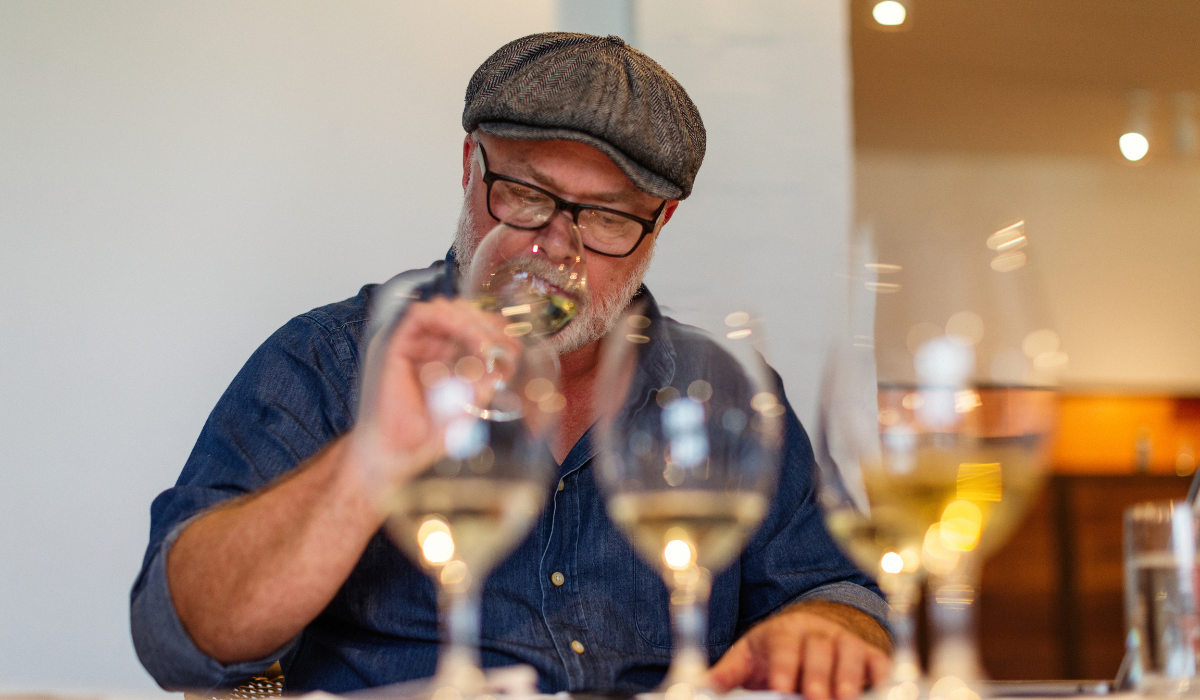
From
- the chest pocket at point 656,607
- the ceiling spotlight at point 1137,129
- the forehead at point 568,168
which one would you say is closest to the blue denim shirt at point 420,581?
the chest pocket at point 656,607

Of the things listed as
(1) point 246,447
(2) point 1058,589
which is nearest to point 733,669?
(1) point 246,447

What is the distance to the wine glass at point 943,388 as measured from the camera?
0.44 metres

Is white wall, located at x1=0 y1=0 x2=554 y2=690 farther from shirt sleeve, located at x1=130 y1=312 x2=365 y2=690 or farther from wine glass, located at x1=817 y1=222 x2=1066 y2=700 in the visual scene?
wine glass, located at x1=817 y1=222 x2=1066 y2=700

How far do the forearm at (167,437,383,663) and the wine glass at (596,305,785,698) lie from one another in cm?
26

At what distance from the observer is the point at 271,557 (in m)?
0.71

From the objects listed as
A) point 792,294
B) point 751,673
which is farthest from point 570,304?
point 792,294

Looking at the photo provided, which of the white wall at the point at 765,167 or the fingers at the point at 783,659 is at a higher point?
the white wall at the point at 765,167

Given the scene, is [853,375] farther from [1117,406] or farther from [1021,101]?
[1117,406]

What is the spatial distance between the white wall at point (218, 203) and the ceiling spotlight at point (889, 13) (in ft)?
5.20

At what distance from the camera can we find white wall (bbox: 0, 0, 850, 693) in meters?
1.46

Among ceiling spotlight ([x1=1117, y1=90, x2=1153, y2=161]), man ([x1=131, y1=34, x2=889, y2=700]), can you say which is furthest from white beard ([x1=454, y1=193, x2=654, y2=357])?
ceiling spotlight ([x1=1117, y1=90, x2=1153, y2=161])

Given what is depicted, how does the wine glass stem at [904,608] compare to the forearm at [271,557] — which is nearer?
the wine glass stem at [904,608]

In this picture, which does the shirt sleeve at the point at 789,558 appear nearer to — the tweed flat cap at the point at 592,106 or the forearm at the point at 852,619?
the forearm at the point at 852,619

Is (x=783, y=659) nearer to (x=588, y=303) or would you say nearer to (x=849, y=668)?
(x=849, y=668)
